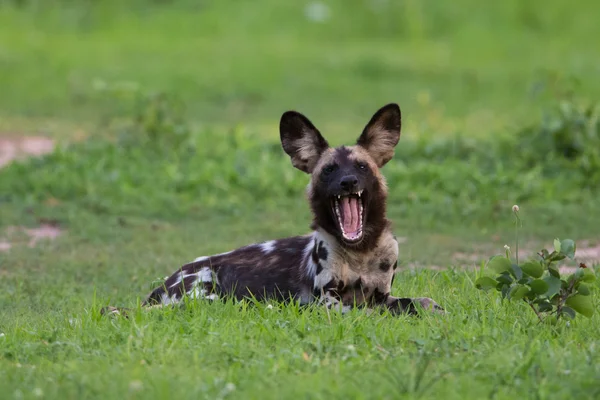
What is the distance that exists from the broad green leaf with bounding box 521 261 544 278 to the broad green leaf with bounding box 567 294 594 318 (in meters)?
0.20

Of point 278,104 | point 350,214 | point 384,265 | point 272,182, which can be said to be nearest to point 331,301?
point 384,265

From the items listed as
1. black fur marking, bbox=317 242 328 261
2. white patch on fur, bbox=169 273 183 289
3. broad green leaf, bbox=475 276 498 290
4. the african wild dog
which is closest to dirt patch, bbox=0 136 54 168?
white patch on fur, bbox=169 273 183 289

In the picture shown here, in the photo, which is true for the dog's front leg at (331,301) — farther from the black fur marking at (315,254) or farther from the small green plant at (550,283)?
the small green plant at (550,283)

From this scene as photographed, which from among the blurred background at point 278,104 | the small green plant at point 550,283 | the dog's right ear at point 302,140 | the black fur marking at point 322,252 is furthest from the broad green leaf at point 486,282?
the blurred background at point 278,104

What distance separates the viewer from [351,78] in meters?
19.1

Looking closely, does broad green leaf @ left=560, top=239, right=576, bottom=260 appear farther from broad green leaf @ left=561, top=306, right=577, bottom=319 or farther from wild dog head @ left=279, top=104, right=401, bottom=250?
wild dog head @ left=279, top=104, right=401, bottom=250

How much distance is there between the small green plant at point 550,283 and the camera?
17.6 ft

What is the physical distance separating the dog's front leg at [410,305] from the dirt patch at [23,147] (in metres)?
7.25

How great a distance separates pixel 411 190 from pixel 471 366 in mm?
6071

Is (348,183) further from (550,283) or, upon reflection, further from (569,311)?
(569,311)

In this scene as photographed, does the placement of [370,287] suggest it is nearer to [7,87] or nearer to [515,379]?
[515,379]

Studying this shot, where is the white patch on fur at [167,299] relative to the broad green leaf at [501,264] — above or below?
below

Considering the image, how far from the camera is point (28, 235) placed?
9.54 metres

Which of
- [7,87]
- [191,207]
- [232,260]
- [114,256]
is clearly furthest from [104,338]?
[7,87]
